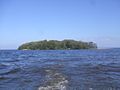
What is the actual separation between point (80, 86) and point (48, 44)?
17027 cm

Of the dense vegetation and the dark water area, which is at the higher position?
the dense vegetation

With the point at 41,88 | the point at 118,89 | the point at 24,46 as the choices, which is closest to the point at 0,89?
the point at 41,88

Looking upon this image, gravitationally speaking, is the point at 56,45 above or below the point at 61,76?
above

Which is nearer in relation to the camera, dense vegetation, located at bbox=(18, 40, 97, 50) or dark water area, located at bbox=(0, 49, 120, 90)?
dark water area, located at bbox=(0, 49, 120, 90)

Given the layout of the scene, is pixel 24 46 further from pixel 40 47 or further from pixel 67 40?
pixel 67 40

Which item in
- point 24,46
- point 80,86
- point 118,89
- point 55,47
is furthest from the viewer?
point 24,46

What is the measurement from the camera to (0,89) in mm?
12250

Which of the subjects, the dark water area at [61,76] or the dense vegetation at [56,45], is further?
the dense vegetation at [56,45]

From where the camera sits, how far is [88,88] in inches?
474

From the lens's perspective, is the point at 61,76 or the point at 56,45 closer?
the point at 61,76

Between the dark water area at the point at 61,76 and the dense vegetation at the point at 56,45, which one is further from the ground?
the dense vegetation at the point at 56,45

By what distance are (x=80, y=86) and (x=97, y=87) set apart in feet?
3.10

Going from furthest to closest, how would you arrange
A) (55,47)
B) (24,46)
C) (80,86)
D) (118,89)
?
(24,46), (55,47), (80,86), (118,89)

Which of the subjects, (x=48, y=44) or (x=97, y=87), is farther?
(x=48, y=44)
